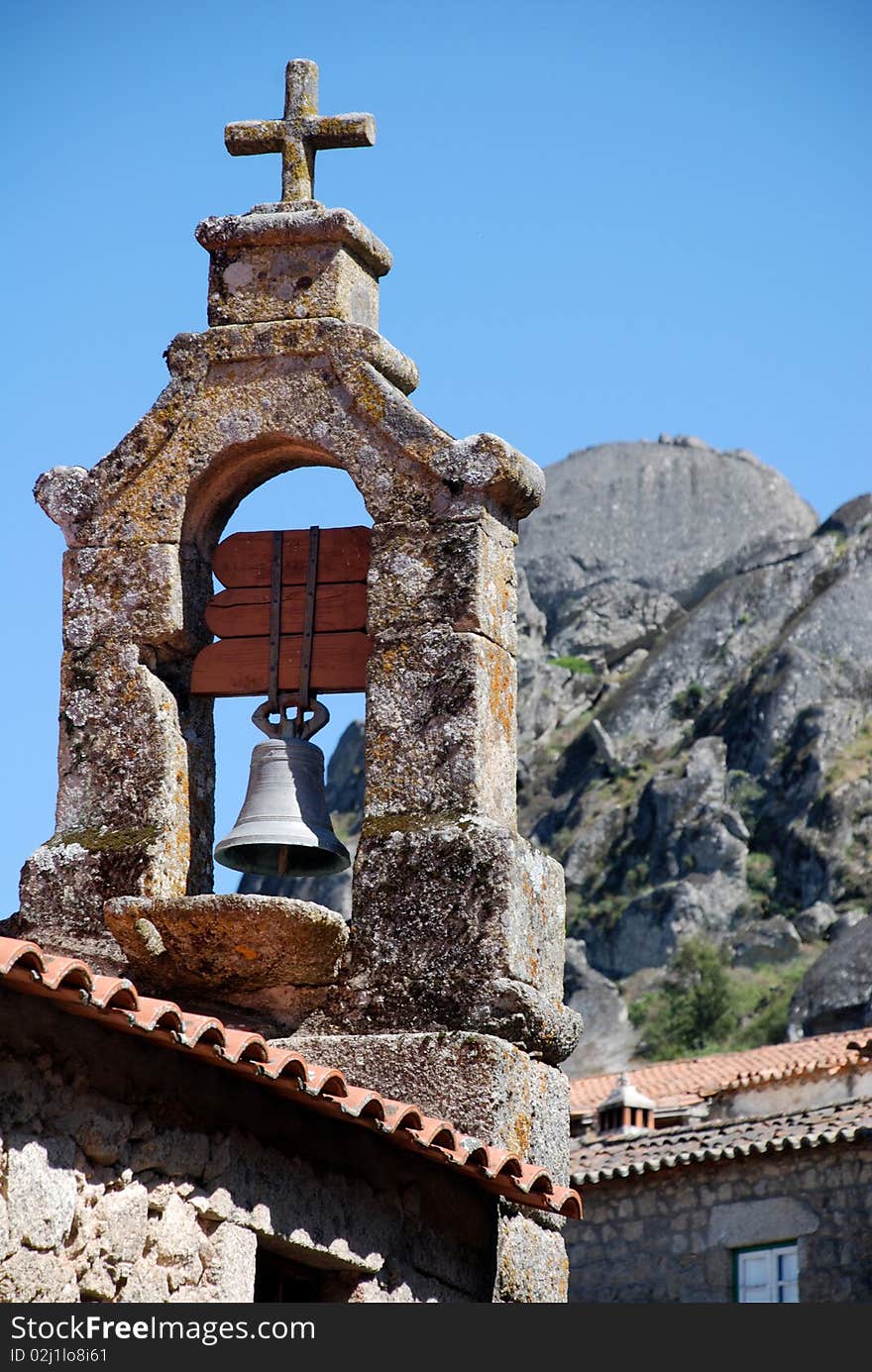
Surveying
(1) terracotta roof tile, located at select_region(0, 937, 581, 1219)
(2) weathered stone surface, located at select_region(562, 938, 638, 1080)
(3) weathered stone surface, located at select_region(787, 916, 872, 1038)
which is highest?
(2) weathered stone surface, located at select_region(562, 938, 638, 1080)

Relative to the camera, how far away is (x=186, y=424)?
814cm

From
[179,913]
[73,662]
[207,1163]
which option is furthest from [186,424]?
[207,1163]

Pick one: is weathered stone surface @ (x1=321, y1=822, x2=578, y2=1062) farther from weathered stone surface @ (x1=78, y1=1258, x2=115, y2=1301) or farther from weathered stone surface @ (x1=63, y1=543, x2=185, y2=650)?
weathered stone surface @ (x1=78, y1=1258, x2=115, y2=1301)

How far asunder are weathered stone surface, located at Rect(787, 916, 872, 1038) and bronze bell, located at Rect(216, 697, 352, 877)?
2580 centimetres

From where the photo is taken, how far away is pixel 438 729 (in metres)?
7.56

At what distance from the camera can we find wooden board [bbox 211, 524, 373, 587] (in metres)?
8.04

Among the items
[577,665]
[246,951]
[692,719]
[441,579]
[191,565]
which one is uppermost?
[577,665]

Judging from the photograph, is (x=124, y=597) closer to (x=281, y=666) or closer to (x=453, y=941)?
(x=281, y=666)

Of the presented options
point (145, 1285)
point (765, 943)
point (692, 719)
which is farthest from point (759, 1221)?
point (692, 719)

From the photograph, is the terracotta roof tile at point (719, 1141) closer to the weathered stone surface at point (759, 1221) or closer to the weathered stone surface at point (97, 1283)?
the weathered stone surface at point (759, 1221)

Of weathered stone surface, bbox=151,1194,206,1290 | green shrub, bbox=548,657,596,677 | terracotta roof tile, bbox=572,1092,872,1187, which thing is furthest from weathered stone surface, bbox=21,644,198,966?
green shrub, bbox=548,657,596,677

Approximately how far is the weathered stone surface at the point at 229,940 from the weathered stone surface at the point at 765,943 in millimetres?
40303

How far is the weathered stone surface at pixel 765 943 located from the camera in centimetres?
4681

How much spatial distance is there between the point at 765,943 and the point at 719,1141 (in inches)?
1206
